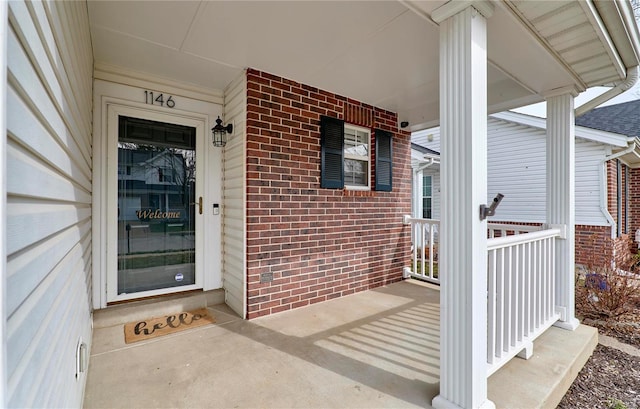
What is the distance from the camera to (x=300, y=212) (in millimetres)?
3422

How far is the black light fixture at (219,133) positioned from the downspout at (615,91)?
3.80 m

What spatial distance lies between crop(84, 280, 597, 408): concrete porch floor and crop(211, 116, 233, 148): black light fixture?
193 cm

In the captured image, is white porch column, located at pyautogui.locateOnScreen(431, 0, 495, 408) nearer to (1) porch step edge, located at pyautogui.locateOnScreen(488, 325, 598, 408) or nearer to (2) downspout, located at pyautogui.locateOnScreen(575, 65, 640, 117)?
(1) porch step edge, located at pyautogui.locateOnScreen(488, 325, 598, 408)

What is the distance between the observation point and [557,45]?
223 cm

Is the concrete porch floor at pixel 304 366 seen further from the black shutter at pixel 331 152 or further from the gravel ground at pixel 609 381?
the black shutter at pixel 331 152

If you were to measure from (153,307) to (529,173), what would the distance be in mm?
8379

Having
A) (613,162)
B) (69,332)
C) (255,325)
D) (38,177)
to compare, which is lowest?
(255,325)

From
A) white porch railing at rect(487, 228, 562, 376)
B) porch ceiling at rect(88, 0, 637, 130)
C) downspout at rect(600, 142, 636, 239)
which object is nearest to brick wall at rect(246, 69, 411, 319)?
porch ceiling at rect(88, 0, 637, 130)

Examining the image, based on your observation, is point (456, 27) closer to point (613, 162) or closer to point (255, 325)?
point (255, 325)

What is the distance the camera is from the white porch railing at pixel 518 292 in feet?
6.63

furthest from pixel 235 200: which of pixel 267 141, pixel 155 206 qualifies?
pixel 155 206

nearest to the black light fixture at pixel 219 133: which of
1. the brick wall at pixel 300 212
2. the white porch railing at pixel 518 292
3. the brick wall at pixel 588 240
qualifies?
the brick wall at pixel 300 212

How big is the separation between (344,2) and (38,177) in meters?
2.03

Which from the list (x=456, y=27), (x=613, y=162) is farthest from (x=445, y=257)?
(x=613, y=162)
